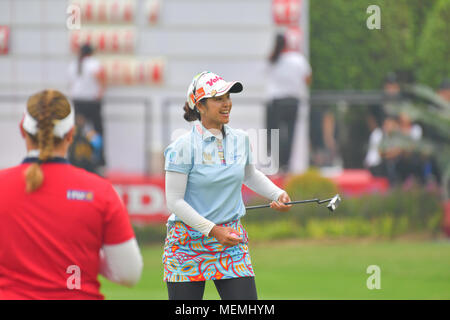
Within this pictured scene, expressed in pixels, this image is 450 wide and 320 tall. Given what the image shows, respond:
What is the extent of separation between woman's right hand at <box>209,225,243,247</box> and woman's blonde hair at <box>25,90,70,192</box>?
54.2 inches

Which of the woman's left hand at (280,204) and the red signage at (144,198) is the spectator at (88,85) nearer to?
the red signage at (144,198)

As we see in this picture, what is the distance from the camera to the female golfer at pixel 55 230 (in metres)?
4.18

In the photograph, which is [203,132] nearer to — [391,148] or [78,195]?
[78,195]

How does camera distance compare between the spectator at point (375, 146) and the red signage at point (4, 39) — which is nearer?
the spectator at point (375, 146)

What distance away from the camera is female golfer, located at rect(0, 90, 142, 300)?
13.7ft

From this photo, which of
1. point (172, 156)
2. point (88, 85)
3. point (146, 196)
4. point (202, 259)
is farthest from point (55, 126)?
point (88, 85)

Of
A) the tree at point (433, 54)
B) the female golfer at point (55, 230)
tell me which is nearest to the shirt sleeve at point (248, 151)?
the female golfer at point (55, 230)

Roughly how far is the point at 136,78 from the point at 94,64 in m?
1.73

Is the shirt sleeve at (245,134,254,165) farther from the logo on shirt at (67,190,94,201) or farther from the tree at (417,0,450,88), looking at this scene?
the tree at (417,0,450,88)

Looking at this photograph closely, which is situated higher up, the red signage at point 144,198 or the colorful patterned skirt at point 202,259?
the red signage at point 144,198

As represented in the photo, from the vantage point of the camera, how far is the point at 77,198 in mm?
4188

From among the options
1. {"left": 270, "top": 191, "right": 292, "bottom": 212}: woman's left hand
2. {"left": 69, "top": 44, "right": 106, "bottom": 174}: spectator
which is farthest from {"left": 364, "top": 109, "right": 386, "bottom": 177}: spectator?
{"left": 270, "top": 191, "right": 292, "bottom": 212}: woman's left hand

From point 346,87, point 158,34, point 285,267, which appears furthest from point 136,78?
point 346,87

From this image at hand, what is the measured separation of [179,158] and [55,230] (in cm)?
144
